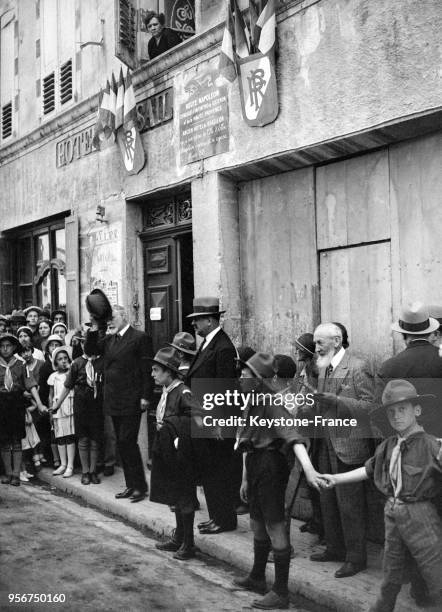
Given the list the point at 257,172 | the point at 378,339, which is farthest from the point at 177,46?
the point at 378,339

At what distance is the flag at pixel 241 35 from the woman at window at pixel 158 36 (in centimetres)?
181

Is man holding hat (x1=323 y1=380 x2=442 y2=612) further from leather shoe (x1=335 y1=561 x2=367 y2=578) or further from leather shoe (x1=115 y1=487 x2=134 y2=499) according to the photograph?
leather shoe (x1=115 y1=487 x2=134 y2=499)

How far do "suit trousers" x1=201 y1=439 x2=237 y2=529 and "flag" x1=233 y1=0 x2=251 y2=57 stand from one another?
3917mm

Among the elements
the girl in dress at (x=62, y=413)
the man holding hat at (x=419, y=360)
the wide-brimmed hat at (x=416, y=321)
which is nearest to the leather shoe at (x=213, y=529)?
the man holding hat at (x=419, y=360)

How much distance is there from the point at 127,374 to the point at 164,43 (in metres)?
4.27

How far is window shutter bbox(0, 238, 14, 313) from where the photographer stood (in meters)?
12.4

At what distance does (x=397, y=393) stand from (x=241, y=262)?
4.04m

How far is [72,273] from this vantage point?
33.0 ft

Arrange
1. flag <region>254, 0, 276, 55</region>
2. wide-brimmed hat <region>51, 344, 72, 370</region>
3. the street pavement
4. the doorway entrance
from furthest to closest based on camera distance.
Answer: the doorway entrance < wide-brimmed hat <region>51, 344, 72, 370</region> < flag <region>254, 0, 276, 55</region> < the street pavement

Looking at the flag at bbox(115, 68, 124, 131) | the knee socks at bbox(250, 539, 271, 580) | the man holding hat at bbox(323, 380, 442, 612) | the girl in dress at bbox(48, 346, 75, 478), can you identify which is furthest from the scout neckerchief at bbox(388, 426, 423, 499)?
the flag at bbox(115, 68, 124, 131)

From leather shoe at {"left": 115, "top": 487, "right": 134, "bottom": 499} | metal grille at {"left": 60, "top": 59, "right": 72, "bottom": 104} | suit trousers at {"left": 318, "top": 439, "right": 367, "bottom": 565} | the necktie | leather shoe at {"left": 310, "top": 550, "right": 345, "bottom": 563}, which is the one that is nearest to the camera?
the necktie

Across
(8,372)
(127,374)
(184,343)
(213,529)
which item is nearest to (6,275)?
(8,372)

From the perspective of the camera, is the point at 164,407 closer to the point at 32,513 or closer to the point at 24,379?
the point at 32,513

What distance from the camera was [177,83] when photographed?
811 cm
